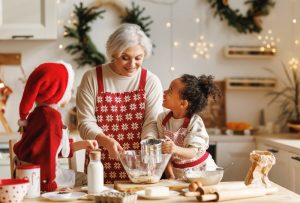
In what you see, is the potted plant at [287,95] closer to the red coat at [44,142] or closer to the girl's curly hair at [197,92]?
the girl's curly hair at [197,92]

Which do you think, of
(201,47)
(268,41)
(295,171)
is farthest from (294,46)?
(295,171)

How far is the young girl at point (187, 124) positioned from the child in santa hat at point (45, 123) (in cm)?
47

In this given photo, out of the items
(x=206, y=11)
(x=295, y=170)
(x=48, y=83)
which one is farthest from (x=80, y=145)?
(x=206, y=11)

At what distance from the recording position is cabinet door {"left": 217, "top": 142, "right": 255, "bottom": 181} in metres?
4.08

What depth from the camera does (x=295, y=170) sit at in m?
3.49

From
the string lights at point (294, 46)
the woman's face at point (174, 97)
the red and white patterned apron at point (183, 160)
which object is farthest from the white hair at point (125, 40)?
the string lights at point (294, 46)

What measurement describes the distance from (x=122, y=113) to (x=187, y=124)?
1.31 ft

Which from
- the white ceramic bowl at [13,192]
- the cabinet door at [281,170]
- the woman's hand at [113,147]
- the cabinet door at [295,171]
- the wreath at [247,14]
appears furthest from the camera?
the wreath at [247,14]

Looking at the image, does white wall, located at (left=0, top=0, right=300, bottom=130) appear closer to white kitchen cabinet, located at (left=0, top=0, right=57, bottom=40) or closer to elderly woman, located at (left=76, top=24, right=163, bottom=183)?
white kitchen cabinet, located at (left=0, top=0, right=57, bottom=40)

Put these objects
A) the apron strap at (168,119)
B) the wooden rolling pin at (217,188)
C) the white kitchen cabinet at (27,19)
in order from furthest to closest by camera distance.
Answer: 1. the white kitchen cabinet at (27,19)
2. the apron strap at (168,119)
3. the wooden rolling pin at (217,188)

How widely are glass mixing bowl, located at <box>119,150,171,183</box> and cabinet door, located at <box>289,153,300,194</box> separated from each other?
1.54 meters

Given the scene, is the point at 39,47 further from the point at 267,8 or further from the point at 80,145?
the point at 80,145

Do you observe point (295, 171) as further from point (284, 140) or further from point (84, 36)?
point (84, 36)

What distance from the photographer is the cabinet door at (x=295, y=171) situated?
3.45 metres
